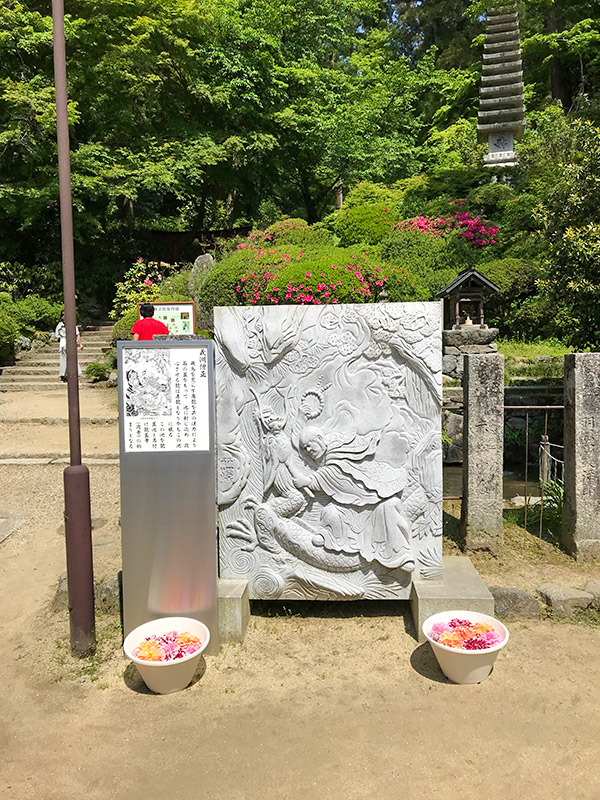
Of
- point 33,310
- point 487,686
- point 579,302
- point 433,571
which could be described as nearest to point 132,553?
point 433,571

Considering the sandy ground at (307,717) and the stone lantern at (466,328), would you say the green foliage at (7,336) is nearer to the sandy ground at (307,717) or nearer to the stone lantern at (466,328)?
the stone lantern at (466,328)

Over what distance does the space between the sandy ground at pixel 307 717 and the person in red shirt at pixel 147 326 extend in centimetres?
226

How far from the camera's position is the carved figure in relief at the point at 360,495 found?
4.27 meters

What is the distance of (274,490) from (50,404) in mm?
9416

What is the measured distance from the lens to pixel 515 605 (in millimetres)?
4383

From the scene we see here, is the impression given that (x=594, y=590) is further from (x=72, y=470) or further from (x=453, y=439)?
(x=453, y=439)

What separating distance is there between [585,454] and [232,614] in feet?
10.7

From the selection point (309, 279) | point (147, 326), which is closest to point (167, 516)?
point (147, 326)

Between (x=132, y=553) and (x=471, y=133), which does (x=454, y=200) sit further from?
(x=132, y=553)

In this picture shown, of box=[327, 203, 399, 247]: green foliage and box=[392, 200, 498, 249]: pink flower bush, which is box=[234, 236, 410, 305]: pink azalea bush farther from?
box=[327, 203, 399, 247]: green foliage

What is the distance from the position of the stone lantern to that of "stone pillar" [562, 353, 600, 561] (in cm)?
673

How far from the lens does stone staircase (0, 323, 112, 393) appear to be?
13.9 meters

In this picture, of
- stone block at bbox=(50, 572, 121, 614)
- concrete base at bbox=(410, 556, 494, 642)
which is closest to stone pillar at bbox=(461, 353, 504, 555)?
concrete base at bbox=(410, 556, 494, 642)

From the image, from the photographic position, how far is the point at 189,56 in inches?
677
